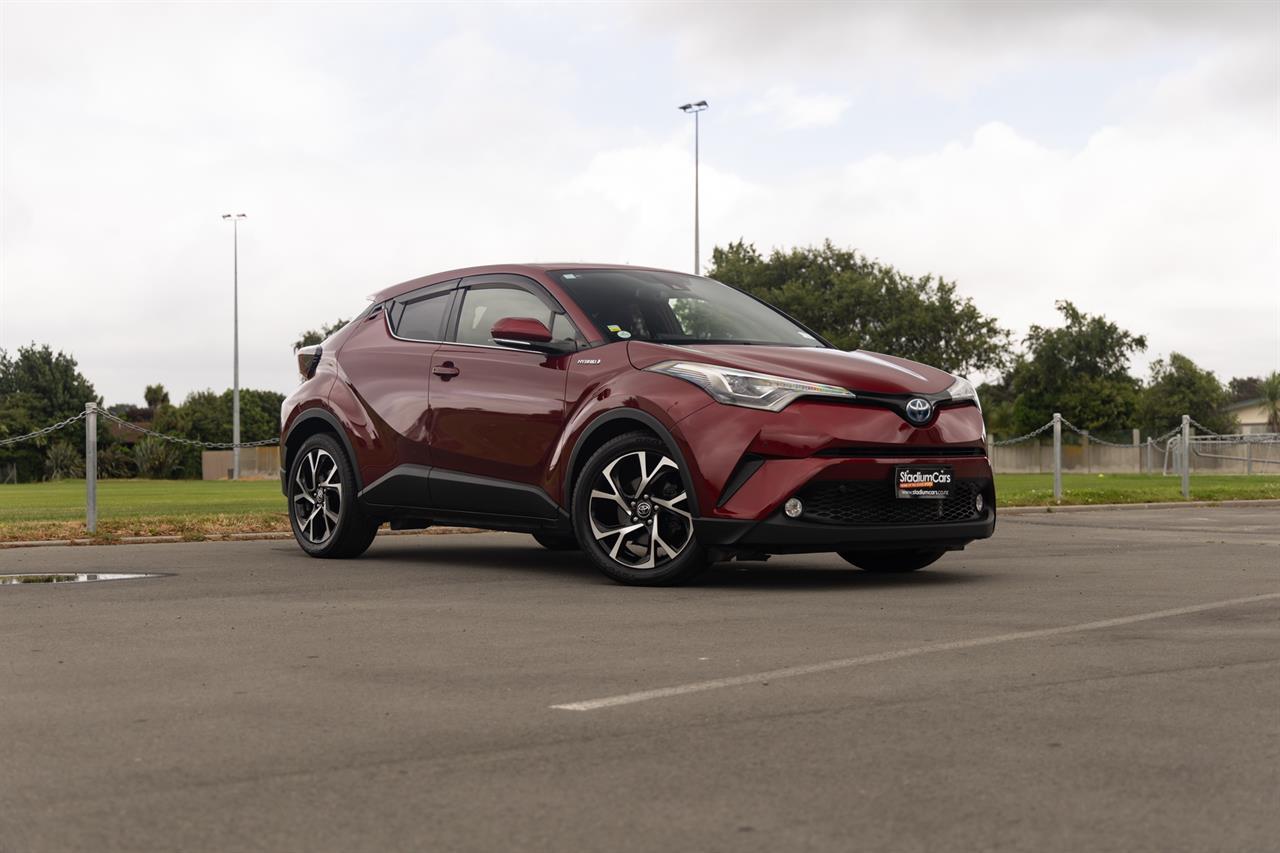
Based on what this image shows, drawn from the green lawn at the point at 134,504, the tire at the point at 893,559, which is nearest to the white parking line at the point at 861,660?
the tire at the point at 893,559

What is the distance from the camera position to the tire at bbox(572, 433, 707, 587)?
8477 millimetres

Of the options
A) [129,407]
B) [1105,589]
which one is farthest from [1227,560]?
[129,407]

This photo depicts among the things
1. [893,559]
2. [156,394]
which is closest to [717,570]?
[893,559]

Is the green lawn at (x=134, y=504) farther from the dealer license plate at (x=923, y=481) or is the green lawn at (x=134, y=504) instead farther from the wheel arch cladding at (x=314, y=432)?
the dealer license plate at (x=923, y=481)

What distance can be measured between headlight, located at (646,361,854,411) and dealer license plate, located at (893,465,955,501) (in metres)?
0.50

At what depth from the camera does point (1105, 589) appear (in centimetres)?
839

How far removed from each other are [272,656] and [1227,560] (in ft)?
21.8

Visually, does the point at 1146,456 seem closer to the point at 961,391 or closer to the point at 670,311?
the point at 961,391

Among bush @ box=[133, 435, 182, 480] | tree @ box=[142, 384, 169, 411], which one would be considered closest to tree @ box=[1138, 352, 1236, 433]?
bush @ box=[133, 435, 182, 480]

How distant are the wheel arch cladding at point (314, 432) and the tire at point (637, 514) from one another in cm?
225

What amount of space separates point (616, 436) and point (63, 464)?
62.3 meters

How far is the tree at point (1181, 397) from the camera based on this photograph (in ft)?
237

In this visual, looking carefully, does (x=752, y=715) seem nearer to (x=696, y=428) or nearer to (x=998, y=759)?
(x=998, y=759)

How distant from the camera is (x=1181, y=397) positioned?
73.2 metres
